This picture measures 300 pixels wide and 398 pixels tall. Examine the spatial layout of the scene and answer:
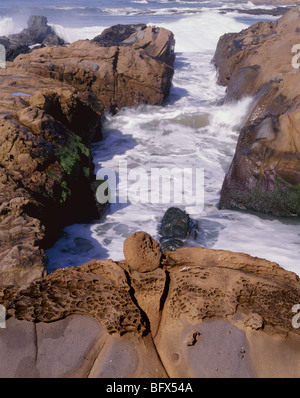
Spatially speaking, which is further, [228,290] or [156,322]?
[228,290]

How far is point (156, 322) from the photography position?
101 inches

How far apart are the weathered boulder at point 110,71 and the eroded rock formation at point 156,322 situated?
7.90 metres

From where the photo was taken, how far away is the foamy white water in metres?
5.21

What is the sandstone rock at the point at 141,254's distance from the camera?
288 centimetres

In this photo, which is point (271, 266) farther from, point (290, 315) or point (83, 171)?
point (83, 171)

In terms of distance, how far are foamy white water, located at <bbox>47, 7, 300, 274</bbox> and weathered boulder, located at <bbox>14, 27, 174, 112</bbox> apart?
0.45 m

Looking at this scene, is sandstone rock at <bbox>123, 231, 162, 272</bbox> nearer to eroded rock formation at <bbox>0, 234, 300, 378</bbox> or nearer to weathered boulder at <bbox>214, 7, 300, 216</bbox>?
eroded rock formation at <bbox>0, 234, 300, 378</bbox>

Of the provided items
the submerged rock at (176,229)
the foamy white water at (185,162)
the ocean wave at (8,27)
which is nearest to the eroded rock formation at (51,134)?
the foamy white water at (185,162)

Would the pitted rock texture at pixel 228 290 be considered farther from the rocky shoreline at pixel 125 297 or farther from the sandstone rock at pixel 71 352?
the sandstone rock at pixel 71 352

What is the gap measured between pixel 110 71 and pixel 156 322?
9084mm

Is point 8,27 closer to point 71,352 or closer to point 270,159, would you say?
point 270,159

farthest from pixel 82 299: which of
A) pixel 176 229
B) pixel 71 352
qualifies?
pixel 176 229

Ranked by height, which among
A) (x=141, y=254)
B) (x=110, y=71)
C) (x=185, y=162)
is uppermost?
(x=110, y=71)

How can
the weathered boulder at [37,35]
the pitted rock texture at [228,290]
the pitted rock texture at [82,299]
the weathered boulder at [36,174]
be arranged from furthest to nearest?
the weathered boulder at [37,35], the weathered boulder at [36,174], the pitted rock texture at [228,290], the pitted rock texture at [82,299]
